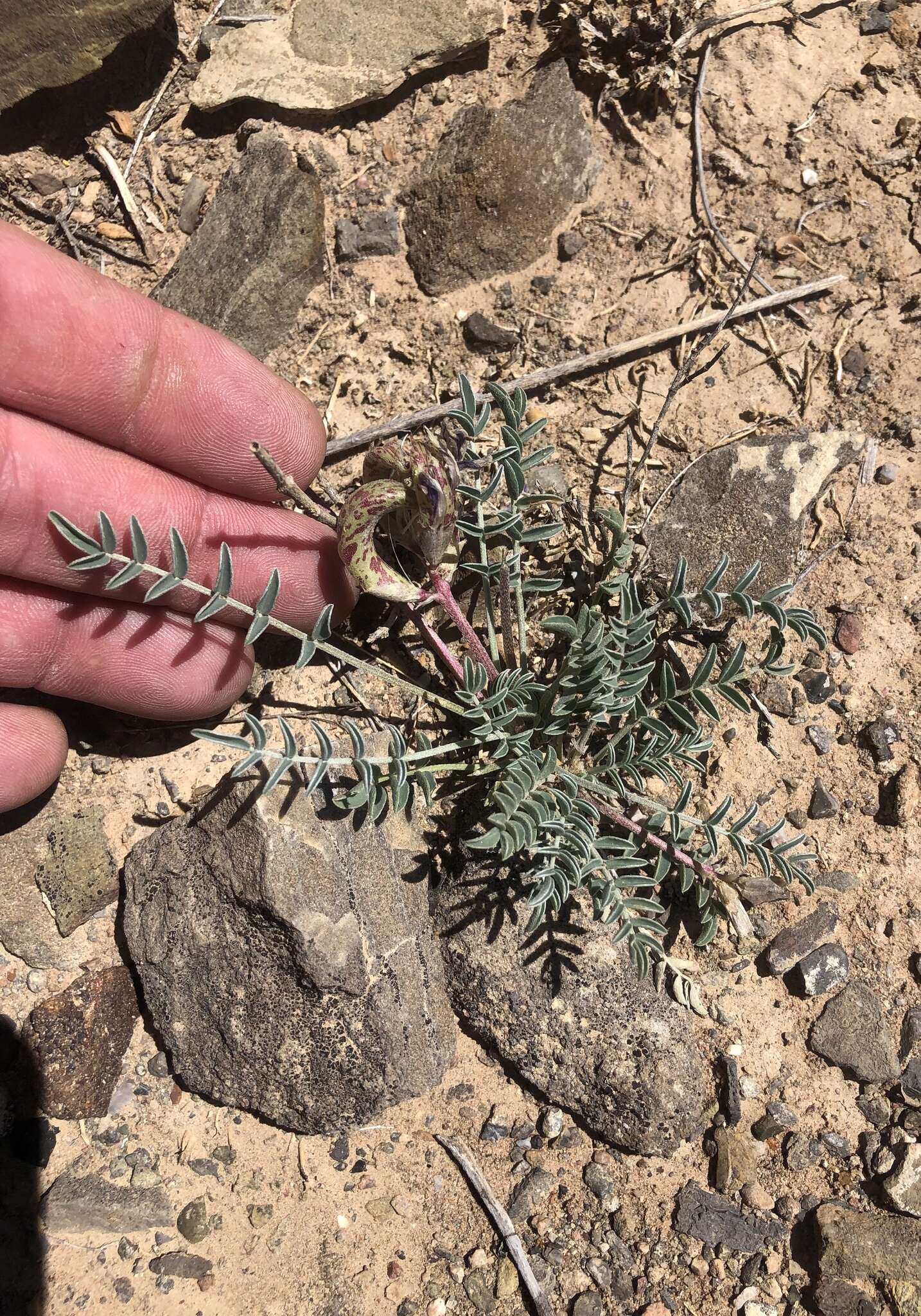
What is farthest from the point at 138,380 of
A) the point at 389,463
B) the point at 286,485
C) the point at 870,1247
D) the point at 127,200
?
the point at 870,1247

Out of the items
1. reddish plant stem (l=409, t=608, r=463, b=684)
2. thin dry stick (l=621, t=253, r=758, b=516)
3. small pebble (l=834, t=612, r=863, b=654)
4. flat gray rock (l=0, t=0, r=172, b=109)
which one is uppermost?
flat gray rock (l=0, t=0, r=172, b=109)

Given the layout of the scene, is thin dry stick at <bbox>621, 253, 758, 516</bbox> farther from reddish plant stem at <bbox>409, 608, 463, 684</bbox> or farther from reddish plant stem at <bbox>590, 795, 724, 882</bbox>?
reddish plant stem at <bbox>590, 795, 724, 882</bbox>

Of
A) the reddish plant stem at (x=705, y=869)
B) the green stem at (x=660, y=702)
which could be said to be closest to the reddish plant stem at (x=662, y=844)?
the reddish plant stem at (x=705, y=869)

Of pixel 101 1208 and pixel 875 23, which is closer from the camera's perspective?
pixel 101 1208

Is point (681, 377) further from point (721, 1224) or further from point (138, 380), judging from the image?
point (721, 1224)

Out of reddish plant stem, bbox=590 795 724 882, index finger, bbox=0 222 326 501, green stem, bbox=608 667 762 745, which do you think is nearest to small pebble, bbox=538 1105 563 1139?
reddish plant stem, bbox=590 795 724 882

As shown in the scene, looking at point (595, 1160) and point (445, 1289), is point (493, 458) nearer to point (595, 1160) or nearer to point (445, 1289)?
point (595, 1160)

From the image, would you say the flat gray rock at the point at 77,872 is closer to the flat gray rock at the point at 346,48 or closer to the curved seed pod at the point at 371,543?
the curved seed pod at the point at 371,543
